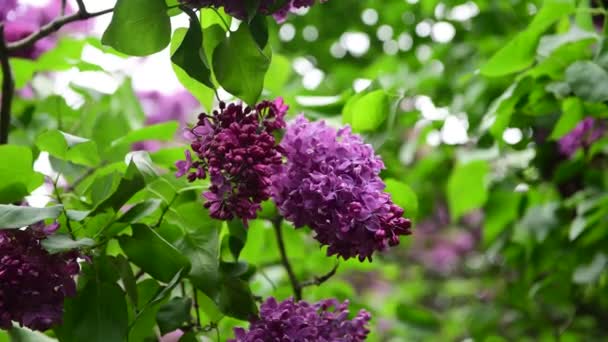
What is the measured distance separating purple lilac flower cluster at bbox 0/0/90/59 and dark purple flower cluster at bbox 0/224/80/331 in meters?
0.53

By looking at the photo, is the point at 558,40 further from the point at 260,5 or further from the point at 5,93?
the point at 5,93

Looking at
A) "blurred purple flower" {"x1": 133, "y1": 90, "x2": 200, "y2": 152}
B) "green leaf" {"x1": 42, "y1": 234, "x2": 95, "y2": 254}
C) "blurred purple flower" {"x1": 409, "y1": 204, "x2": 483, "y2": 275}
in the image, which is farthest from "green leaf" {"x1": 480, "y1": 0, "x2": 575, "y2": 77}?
"blurred purple flower" {"x1": 409, "y1": 204, "x2": 483, "y2": 275}

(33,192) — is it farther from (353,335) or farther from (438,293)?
(438,293)

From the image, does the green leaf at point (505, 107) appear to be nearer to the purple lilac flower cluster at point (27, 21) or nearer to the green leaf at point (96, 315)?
the green leaf at point (96, 315)

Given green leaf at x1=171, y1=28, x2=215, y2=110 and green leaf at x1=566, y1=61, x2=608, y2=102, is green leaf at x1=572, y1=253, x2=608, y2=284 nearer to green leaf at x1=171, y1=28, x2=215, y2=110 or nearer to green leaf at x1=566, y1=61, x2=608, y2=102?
green leaf at x1=566, y1=61, x2=608, y2=102

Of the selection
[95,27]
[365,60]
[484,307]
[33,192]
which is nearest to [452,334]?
[484,307]

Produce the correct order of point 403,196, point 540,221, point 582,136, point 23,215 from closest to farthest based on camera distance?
point 23,215 → point 403,196 → point 582,136 → point 540,221

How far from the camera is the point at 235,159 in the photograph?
0.70m

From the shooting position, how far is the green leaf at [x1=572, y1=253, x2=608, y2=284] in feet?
4.36

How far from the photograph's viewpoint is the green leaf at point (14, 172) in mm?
773

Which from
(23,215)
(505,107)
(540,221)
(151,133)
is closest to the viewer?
(23,215)

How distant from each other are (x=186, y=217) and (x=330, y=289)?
1.61 feet

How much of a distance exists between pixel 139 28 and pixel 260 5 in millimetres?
116

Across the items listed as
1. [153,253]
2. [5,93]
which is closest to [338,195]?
[153,253]
